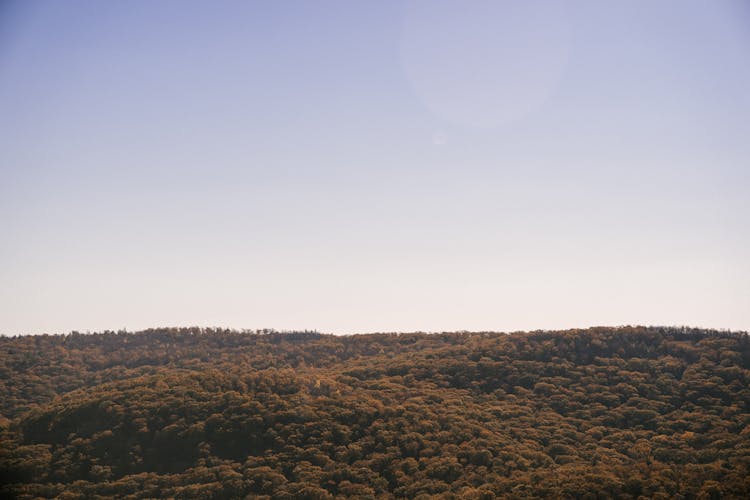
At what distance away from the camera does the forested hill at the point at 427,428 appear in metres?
67.9

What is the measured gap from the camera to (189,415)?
87062 millimetres

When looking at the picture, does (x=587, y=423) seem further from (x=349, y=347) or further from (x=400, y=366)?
(x=349, y=347)

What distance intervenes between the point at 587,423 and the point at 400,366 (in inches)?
1776

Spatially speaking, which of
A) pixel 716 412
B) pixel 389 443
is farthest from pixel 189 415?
pixel 716 412

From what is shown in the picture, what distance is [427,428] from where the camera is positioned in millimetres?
85062

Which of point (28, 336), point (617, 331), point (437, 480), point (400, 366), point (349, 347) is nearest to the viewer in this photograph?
point (437, 480)

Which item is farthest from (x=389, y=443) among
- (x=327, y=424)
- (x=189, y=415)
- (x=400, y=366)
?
(x=400, y=366)

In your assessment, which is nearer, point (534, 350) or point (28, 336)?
point (534, 350)

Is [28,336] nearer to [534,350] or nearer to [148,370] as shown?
[148,370]

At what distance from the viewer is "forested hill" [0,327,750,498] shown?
223ft

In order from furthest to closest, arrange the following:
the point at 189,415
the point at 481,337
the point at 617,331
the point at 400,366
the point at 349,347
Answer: the point at 349,347, the point at 481,337, the point at 617,331, the point at 400,366, the point at 189,415

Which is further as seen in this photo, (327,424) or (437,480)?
(327,424)

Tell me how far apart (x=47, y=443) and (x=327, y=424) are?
42.7 meters

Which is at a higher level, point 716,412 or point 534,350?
point 534,350
